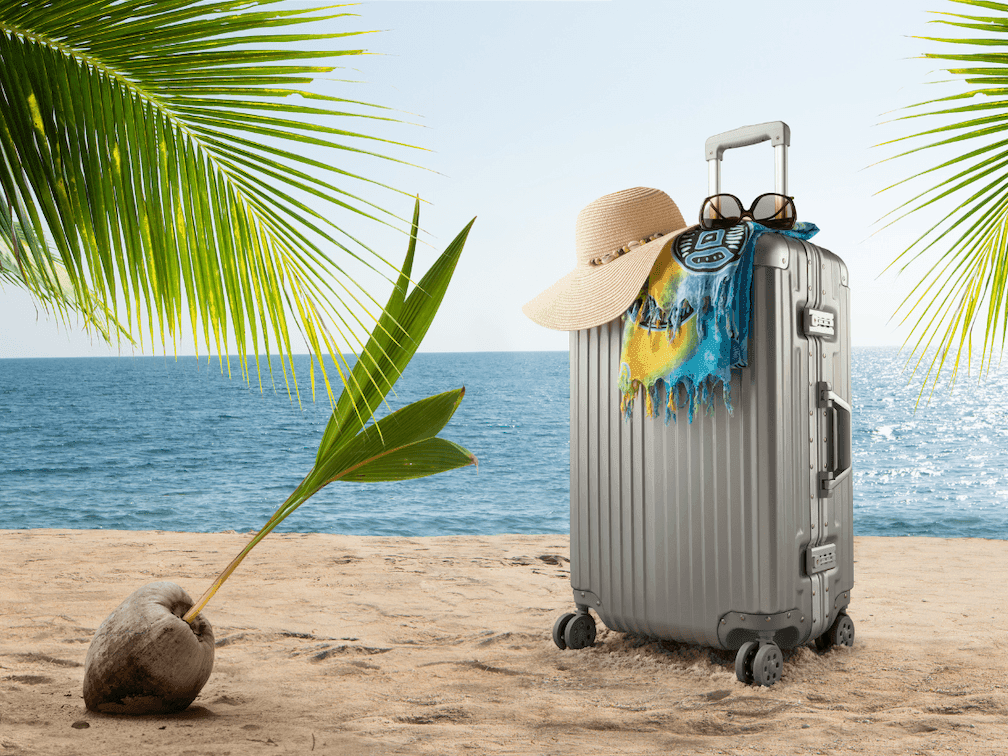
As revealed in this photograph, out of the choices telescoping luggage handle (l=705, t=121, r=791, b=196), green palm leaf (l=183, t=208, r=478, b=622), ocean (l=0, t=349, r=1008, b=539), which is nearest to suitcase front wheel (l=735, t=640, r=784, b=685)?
green palm leaf (l=183, t=208, r=478, b=622)

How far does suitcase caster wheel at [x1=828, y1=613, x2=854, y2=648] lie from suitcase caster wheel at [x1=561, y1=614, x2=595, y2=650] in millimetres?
1010

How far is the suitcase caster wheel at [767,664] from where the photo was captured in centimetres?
278

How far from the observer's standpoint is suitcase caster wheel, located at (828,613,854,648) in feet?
10.6

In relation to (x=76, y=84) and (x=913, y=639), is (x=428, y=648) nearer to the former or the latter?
(x=913, y=639)

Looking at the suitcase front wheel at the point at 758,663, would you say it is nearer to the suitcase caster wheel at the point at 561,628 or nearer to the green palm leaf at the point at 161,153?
the suitcase caster wheel at the point at 561,628

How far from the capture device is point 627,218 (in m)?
3.23

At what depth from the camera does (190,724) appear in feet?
7.85

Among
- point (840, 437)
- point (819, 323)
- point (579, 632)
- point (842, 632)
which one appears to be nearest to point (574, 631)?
point (579, 632)

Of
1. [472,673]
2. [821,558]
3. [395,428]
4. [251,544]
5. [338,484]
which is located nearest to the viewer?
[395,428]

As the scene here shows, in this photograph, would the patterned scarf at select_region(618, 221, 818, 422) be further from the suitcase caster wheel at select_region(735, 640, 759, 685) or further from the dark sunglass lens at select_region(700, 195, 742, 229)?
the suitcase caster wheel at select_region(735, 640, 759, 685)

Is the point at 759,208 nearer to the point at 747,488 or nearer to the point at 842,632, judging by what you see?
the point at 747,488

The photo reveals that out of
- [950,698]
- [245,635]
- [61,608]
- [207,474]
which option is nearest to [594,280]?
[950,698]

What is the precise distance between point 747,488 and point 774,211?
1097 millimetres

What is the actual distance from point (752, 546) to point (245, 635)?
2.35 m
